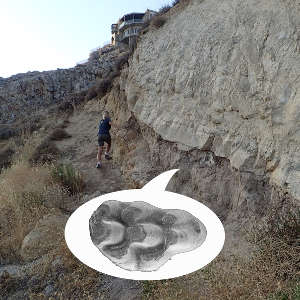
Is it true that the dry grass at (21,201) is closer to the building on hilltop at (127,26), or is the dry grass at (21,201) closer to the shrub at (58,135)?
the shrub at (58,135)

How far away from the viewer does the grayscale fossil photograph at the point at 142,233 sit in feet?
6.41

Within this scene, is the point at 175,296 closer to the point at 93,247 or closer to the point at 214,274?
the point at 214,274

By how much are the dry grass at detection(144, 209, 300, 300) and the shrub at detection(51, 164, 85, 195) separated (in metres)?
4.05

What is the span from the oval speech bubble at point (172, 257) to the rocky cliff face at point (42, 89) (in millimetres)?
20765

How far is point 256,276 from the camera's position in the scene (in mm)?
3330

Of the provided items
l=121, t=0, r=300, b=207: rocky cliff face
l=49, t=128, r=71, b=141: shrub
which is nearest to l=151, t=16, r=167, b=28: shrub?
l=121, t=0, r=300, b=207: rocky cliff face

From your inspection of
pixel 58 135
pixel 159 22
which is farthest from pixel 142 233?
pixel 58 135

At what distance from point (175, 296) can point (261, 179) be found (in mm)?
2080

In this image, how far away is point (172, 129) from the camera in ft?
22.0

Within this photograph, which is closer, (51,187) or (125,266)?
(125,266)

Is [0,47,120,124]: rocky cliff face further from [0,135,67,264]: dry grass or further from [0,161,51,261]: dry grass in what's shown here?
[0,161,51,261]: dry grass

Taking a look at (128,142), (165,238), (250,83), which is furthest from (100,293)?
(128,142)

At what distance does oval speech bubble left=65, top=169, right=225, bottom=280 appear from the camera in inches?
71.1

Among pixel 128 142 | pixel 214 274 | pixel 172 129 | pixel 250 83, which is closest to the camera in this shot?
pixel 214 274
